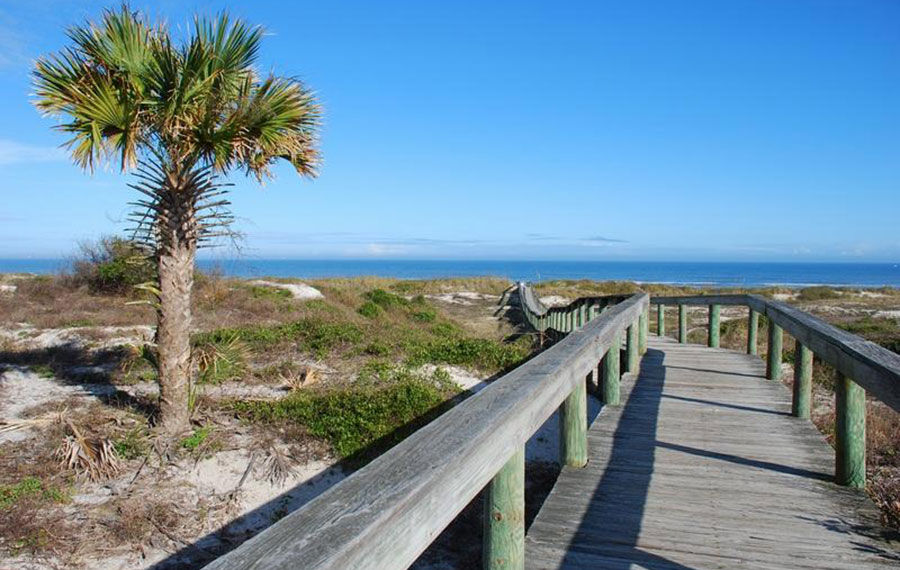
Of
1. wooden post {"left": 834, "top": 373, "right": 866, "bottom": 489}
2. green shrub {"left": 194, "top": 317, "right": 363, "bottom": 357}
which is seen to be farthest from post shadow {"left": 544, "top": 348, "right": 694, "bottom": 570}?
green shrub {"left": 194, "top": 317, "right": 363, "bottom": 357}

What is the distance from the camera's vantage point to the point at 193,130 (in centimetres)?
673

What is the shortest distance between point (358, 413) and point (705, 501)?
484cm

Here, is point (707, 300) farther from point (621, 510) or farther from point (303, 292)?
point (303, 292)

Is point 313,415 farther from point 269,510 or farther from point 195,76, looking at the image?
point 195,76

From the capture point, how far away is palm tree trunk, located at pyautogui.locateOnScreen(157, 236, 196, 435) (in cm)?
727

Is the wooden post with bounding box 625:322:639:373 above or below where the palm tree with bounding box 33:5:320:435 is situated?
below

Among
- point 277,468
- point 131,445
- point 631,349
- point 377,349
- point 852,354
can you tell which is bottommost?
point 277,468

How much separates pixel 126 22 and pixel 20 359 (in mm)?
7290

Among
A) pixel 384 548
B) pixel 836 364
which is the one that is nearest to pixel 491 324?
pixel 836 364

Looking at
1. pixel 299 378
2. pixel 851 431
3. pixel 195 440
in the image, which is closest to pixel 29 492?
pixel 195 440

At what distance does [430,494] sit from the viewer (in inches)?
66.9

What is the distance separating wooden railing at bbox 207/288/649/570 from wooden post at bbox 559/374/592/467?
434mm

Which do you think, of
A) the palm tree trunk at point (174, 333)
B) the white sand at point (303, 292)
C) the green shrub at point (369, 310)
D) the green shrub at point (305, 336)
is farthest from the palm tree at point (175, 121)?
the white sand at point (303, 292)

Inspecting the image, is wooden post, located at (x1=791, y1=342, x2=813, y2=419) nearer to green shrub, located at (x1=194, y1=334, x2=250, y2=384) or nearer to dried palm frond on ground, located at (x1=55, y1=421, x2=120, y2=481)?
green shrub, located at (x1=194, y1=334, x2=250, y2=384)
